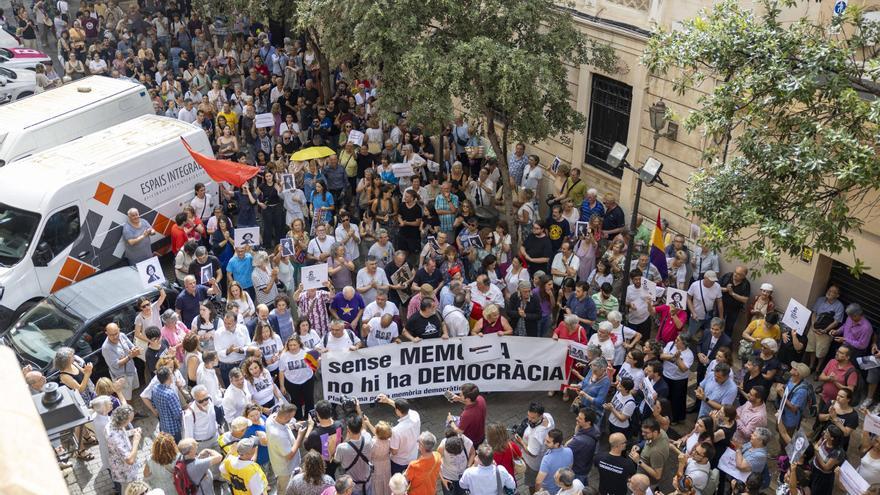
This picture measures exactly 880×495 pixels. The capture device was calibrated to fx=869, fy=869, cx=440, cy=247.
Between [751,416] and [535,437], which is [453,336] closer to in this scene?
[535,437]

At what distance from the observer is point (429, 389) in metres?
11.6

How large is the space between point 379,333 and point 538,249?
138 inches

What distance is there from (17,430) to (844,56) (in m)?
8.64

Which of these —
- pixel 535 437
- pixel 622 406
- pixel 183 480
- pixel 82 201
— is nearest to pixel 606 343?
pixel 622 406

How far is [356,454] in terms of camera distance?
352 inches

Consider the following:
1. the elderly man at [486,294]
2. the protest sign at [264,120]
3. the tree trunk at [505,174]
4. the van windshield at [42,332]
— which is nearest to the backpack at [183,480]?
the van windshield at [42,332]

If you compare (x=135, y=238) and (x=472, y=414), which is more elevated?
(x=472, y=414)

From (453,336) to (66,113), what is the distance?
35.2ft

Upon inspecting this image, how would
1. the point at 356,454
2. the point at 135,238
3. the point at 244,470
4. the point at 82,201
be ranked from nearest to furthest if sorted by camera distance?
the point at 244,470 → the point at 356,454 → the point at 82,201 → the point at 135,238

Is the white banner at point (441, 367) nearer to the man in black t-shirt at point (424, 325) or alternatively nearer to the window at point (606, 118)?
the man in black t-shirt at point (424, 325)

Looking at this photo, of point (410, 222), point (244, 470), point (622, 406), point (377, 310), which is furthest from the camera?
point (410, 222)

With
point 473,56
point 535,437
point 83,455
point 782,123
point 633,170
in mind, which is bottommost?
point 83,455

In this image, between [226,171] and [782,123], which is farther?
[226,171]

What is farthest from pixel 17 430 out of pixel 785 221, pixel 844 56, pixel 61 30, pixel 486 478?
pixel 61 30
